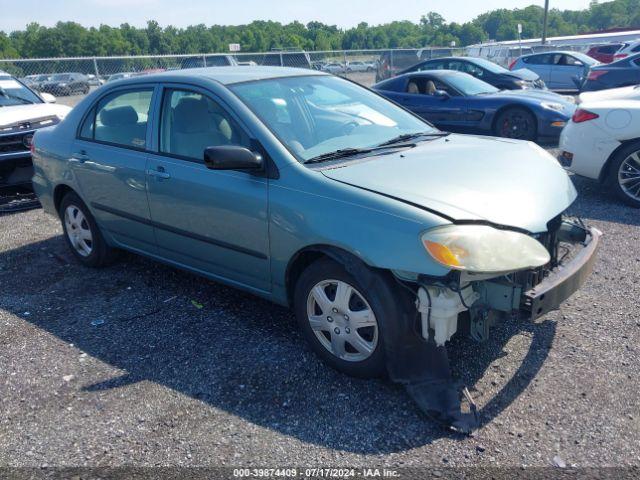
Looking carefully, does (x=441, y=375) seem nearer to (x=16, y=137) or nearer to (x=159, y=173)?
(x=159, y=173)

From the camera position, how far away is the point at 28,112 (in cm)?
741

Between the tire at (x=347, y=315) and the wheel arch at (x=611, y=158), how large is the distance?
4.36 m

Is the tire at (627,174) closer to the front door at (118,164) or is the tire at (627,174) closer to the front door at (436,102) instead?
the front door at (436,102)

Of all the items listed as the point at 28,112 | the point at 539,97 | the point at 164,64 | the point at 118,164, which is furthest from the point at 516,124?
the point at 164,64

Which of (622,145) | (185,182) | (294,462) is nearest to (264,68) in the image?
(185,182)

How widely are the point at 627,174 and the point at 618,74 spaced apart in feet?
29.4

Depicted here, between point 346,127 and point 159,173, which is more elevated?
point 346,127

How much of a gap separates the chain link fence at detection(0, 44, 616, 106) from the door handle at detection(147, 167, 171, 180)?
9.16m

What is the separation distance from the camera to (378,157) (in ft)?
11.5

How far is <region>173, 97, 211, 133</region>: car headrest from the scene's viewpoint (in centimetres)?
384

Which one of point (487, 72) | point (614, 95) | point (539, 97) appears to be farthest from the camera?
point (487, 72)

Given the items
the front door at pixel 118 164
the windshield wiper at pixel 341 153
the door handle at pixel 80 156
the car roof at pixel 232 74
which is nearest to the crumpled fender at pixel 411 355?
the windshield wiper at pixel 341 153

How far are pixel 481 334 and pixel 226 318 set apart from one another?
185 cm

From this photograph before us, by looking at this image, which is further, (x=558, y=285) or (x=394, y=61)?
(x=394, y=61)
